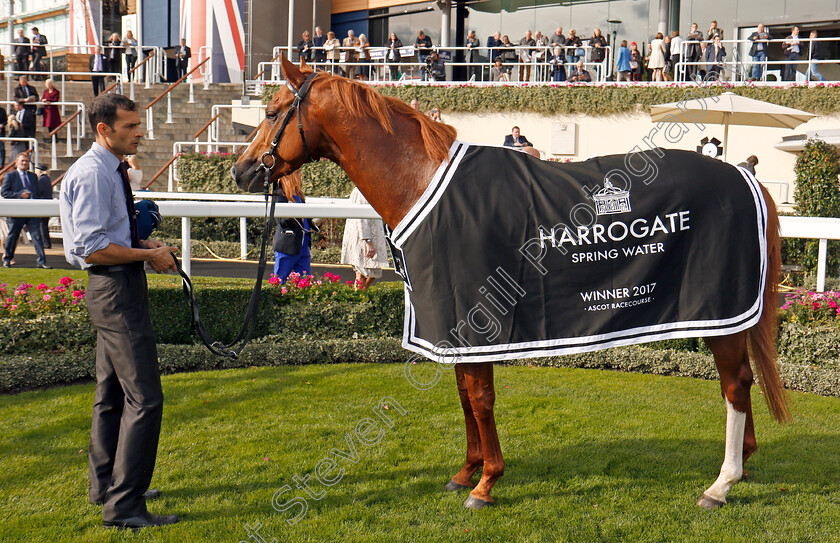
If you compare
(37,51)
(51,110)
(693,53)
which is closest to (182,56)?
(37,51)

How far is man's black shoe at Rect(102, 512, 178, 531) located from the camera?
3.27m

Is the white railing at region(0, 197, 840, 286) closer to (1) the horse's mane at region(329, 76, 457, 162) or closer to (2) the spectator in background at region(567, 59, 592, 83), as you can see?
(1) the horse's mane at region(329, 76, 457, 162)

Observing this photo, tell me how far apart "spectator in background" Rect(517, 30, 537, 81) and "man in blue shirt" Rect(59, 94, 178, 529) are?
16495mm

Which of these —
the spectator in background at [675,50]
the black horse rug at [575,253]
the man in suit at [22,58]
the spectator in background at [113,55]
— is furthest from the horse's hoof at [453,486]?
the man in suit at [22,58]

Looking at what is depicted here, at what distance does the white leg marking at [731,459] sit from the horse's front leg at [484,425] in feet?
3.43

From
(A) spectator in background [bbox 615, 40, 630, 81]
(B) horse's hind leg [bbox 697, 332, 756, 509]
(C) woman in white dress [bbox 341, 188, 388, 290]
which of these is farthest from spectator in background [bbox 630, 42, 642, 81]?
(B) horse's hind leg [bbox 697, 332, 756, 509]

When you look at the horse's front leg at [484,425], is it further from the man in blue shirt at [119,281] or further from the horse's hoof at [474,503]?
the man in blue shirt at [119,281]

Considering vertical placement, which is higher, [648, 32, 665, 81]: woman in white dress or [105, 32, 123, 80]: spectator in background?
[105, 32, 123, 80]: spectator in background

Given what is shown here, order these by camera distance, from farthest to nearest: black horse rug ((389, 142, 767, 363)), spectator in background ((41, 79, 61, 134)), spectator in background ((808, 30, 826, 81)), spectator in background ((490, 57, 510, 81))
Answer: spectator in background ((490, 57, 510, 81)) → spectator in background ((41, 79, 61, 134)) → spectator in background ((808, 30, 826, 81)) → black horse rug ((389, 142, 767, 363))

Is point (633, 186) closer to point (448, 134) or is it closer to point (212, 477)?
point (448, 134)

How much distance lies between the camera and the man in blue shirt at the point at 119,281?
10.4ft

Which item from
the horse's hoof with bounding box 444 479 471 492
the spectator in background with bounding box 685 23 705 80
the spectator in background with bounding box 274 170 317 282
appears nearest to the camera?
the horse's hoof with bounding box 444 479 471 492

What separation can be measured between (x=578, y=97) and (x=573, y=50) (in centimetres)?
215

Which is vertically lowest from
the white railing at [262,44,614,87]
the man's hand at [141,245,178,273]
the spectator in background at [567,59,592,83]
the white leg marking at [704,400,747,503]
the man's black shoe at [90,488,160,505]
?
the man's black shoe at [90,488,160,505]
